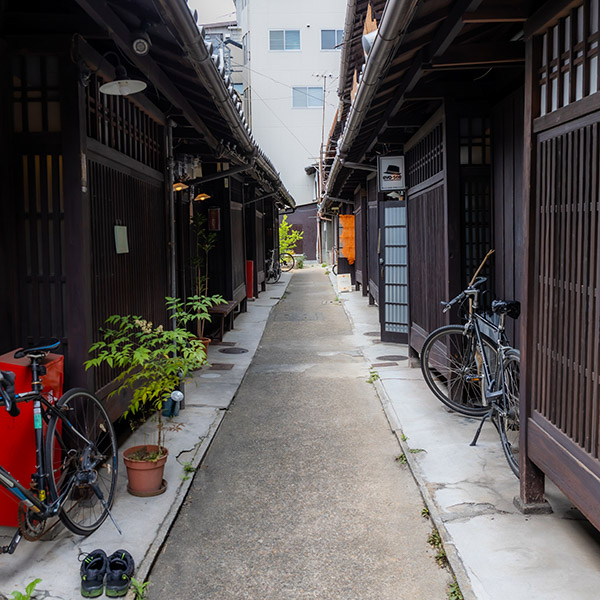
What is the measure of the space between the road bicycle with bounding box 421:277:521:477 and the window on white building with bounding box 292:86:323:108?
3327 centimetres

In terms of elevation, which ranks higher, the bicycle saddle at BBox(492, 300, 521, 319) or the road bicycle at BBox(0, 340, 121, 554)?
the bicycle saddle at BBox(492, 300, 521, 319)

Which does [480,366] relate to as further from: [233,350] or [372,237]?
[372,237]

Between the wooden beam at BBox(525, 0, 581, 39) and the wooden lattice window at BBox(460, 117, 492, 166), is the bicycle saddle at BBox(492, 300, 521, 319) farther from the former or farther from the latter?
the wooden lattice window at BBox(460, 117, 492, 166)

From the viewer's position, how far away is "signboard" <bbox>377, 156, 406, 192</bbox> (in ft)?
33.5

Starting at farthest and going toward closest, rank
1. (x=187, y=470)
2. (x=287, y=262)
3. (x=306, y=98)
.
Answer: (x=306, y=98)
(x=287, y=262)
(x=187, y=470)

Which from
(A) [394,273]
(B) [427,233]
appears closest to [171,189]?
(B) [427,233]

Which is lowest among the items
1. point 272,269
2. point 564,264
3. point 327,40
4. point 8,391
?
point 8,391

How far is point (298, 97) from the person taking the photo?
129ft

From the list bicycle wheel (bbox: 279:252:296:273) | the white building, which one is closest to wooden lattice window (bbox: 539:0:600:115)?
bicycle wheel (bbox: 279:252:296:273)

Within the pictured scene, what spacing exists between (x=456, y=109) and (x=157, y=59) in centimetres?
337

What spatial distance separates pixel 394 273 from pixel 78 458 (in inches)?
311

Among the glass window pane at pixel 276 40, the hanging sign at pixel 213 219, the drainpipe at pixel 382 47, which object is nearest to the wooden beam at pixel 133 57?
the drainpipe at pixel 382 47

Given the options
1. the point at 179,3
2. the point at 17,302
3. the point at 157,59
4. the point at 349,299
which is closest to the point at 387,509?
the point at 17,302

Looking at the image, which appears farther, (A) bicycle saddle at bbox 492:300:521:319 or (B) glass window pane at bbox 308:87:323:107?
(B) glass window pane at bbox 308:87:323:107
